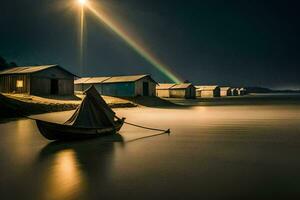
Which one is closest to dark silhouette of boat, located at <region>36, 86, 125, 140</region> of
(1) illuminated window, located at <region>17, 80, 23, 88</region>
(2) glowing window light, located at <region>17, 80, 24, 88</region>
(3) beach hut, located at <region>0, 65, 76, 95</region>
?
(3) beach hut, located at <region>0, 65, 76, 95</region>

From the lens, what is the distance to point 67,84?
47.2 meters

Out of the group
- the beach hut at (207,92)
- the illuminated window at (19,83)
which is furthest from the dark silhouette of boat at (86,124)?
the beach hut at (207,92)

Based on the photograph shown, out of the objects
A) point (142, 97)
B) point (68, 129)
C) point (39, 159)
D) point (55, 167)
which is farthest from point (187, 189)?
point (142, 97)

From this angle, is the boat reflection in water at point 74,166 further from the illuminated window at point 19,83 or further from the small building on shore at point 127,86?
the small building on shore at point 127,86

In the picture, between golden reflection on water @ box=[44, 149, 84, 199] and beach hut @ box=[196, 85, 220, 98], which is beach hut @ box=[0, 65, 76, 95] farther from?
beach hut @ box=[196, 85, 220, 98]

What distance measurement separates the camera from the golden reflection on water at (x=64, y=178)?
260 inches

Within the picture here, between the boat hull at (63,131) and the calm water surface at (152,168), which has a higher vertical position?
the boat hull at (63,131)

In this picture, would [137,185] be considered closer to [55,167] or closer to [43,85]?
[55,167]

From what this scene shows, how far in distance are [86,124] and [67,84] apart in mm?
34003

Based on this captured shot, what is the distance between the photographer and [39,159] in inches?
406

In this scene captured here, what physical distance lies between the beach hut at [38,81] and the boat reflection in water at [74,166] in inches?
1240

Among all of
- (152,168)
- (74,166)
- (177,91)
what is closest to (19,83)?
(74,166)

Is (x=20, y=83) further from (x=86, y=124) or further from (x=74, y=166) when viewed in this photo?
(x=74, y=166)

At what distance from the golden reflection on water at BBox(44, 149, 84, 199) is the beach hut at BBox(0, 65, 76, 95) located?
3437cm
